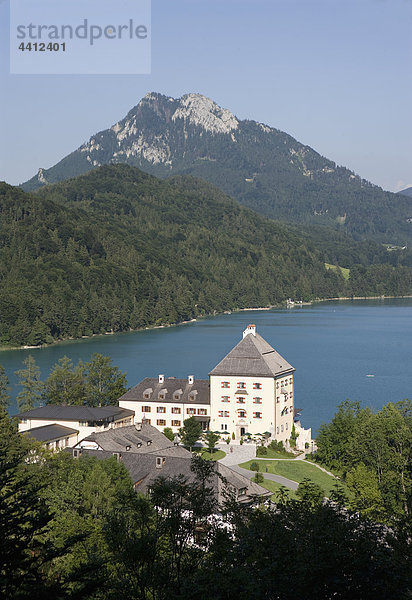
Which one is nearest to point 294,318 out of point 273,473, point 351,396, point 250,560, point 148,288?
point 148,288

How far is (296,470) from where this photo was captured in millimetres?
39000

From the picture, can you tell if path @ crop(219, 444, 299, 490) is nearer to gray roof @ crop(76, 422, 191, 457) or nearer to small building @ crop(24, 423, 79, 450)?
gray roof @ crop(76, 422, 191, 457)

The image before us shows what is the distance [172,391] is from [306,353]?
46.9 metres

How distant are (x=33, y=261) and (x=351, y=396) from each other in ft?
334

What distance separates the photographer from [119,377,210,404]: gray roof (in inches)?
1900

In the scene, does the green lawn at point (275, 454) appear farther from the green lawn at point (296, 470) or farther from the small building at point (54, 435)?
the small building at point (54, 435)

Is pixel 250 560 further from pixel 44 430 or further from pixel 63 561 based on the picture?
pixel 44 430

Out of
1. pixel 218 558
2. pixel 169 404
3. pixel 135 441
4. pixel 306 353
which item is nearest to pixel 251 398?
pixel 169 404

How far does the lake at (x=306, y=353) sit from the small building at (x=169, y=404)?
31.7 ft

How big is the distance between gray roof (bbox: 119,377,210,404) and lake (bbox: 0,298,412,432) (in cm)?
949

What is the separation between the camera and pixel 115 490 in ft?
84.7

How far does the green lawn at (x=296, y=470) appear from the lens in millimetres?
36906

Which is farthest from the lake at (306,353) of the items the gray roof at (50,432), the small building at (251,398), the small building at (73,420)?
the gray roof at (50,432)

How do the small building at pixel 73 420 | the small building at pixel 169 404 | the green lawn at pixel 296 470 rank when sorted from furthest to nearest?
the small building at pixel 169 404 → the small building at pixel 73 420 → the green lawn at pixel 296 470
